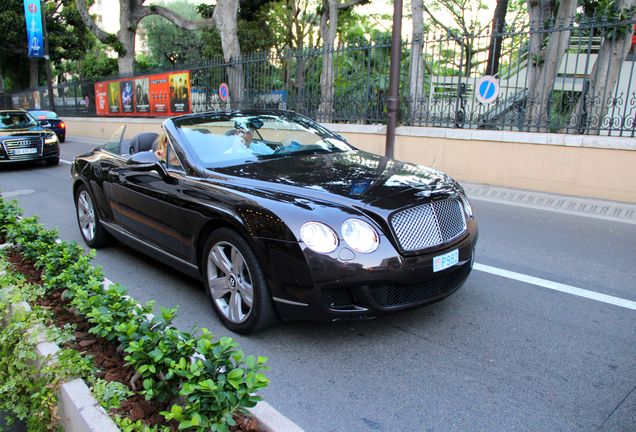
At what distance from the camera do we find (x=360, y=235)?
322 centimetres

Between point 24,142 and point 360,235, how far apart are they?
40.8 ft

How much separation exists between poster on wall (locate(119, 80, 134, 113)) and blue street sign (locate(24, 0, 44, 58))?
7180 millimetres

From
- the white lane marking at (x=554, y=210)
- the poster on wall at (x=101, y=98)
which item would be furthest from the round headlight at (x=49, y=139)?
the white lane marking at (x=554, y=210)

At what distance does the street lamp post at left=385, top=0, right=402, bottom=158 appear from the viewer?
9.98 meters

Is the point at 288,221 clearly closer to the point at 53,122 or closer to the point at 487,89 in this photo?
the point at 487,89

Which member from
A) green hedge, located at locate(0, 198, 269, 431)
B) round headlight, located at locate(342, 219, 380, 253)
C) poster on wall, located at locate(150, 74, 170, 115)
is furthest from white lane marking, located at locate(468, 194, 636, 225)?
poster on wall, located at locate(150, 74, 170, 115)

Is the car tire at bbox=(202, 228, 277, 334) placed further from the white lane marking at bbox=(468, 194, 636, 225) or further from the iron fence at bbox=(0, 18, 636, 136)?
the iron fence at bbox=(0, 18, 636, 136)

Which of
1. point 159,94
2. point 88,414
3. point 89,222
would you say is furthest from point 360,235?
point 159,94

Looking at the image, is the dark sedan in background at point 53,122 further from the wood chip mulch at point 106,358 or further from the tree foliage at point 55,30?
the wood chip mulch at point 106,358

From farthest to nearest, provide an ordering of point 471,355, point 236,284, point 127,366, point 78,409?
1. point 236,284
2. point 471,355
3. point 127,366
4. point 78,409

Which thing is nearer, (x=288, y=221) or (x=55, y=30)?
(x=288, y=221)

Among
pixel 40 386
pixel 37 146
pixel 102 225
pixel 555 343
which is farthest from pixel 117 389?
pixel 37 146

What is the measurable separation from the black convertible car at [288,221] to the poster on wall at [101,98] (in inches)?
773

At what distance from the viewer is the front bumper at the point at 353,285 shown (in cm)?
314
